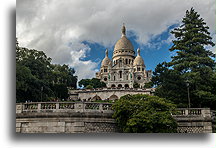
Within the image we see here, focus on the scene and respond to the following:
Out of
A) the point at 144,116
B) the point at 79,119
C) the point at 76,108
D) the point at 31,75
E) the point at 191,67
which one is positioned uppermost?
the point at 191,67

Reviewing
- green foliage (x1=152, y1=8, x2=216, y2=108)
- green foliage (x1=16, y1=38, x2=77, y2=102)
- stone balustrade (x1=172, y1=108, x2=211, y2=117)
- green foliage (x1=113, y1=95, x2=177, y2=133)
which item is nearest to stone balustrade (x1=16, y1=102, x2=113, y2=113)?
green foliage (x1=113, y1=95, x2=177, y2=133)

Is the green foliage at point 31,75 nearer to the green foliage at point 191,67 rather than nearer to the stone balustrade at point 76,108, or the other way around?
the stone balustrade at point 76,108

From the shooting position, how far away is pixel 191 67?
39.1ft

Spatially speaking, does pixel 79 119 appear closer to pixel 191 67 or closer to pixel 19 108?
pixel 19 108

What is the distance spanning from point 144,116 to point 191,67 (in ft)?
18.2

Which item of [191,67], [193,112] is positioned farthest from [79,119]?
[191,67]

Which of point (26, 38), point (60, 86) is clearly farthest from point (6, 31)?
point (60, 86)

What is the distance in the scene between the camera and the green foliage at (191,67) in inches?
421

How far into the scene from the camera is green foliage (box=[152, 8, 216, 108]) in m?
10.7

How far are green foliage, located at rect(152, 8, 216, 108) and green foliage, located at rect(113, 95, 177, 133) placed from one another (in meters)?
3.34

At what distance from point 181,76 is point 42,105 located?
6.78 metres

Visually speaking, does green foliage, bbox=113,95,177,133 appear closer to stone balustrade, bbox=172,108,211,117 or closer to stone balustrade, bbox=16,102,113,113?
stone balustrade, bbox=172,108,211,117

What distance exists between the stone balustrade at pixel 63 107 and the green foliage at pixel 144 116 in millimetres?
465

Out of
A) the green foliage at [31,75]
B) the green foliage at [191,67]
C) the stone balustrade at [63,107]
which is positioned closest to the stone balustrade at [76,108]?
the stone balustrade at [63,107]
